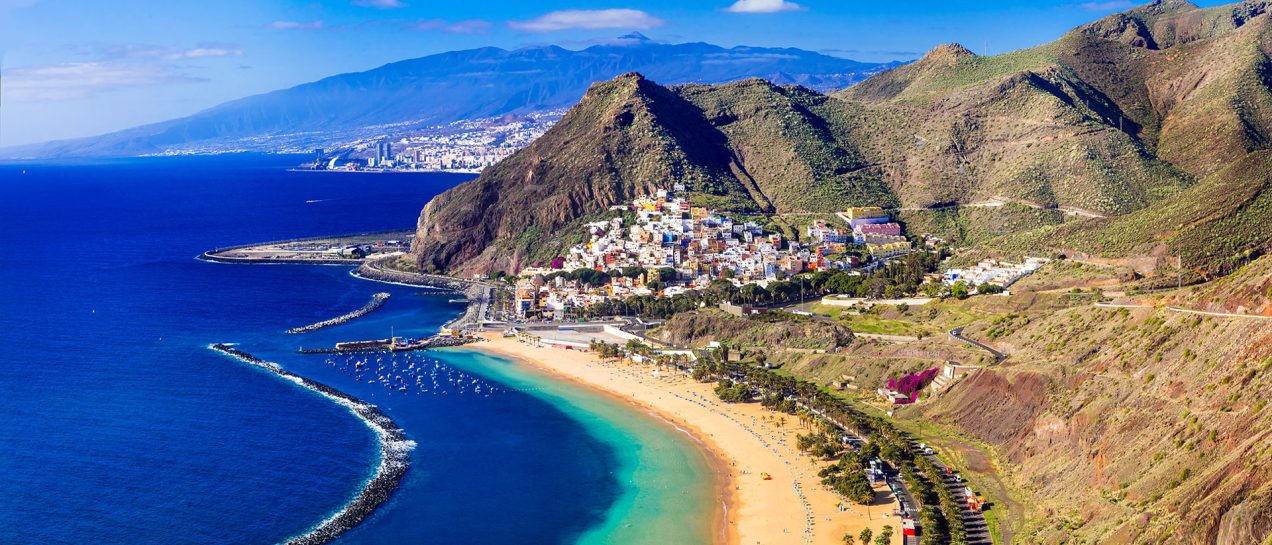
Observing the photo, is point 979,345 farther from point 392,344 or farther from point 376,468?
point 392,344

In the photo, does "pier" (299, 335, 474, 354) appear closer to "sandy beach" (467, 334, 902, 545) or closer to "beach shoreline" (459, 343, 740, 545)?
"beach shoreline" (459, 343, 740, 545)

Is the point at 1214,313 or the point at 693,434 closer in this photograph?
the point at 1214,313

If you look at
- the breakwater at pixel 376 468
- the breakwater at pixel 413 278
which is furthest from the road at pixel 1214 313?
the breakwater at pixel 413 278

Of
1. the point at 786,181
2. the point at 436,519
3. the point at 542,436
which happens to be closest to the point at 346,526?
the point at 436,519

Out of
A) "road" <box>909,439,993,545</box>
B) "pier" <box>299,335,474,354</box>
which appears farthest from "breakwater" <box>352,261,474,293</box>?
"road" <box>909,439,993,545</box>

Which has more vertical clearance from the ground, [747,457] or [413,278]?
[413,278]

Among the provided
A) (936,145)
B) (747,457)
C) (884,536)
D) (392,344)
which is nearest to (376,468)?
(747,457)

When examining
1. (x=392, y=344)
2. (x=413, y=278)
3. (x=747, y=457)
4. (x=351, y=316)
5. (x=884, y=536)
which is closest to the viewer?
(x=884, y=536)
